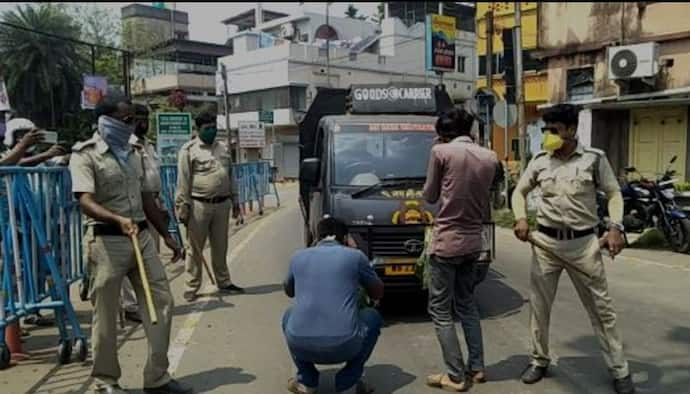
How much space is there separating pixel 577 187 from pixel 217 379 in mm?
2938

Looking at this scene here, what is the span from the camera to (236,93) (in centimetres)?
4772

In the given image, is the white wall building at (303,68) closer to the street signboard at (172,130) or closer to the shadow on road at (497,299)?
the street signboard at (172,130)

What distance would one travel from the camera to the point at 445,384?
181 inches

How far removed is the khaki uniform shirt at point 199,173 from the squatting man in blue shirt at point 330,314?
11.1 feet

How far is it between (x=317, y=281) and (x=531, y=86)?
85.8ft

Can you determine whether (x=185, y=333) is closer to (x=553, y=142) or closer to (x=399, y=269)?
(x=399, y=269)

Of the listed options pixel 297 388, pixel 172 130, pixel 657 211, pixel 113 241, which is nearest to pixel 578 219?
pixel 297 388

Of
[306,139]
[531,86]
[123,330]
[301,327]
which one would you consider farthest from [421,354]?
[531,86]

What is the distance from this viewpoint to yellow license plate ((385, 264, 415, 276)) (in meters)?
6.23

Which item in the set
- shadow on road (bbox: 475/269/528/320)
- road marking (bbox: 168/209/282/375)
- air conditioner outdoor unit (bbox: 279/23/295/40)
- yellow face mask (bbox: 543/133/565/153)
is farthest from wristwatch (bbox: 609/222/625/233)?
air conditioner outdoor unit (bbox: 279/23/295/40)

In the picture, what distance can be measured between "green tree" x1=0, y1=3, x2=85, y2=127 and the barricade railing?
106 feet

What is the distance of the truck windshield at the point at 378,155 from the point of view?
6969 millimetres

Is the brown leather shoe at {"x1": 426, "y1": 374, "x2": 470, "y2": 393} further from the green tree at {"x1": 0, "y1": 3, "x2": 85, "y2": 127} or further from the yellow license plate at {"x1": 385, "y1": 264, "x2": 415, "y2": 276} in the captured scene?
the green tree at {"x1": 0, "y1": 3, "x2": 85, "y2": 127}

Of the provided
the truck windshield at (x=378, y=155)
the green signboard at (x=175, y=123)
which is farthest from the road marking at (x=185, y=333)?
the green signboard at (x=175, y=123)
